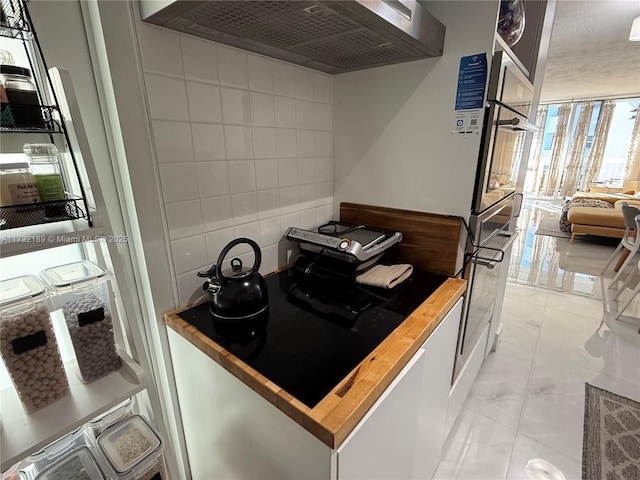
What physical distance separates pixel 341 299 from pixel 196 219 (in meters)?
0.52

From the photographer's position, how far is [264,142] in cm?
109

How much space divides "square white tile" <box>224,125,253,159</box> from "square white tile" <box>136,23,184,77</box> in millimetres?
200


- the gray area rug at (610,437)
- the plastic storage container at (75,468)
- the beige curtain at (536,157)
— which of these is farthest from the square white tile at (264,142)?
the beige curtain at (536,157)

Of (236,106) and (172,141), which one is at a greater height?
(236,106)

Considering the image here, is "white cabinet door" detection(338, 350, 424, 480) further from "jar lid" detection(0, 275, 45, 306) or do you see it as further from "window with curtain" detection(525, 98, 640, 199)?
"window with curtain" detection(525, 98, 640, 199)

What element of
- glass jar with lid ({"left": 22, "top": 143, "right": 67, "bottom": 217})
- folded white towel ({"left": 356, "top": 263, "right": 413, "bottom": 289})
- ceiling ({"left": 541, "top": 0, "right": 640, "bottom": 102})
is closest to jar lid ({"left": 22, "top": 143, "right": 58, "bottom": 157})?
glass jar with lid ({"left": 22, "top": 143, "right": 67, "bottom": 217})

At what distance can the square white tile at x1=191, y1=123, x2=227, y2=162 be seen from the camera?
91 cm

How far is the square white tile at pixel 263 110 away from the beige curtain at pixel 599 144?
904 centimetres

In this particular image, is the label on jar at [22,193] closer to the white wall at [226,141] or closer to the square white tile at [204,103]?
the white wall at [226,141]

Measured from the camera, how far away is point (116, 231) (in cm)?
85

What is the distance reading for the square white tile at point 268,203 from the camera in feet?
3.70

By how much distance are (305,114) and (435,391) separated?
112cm

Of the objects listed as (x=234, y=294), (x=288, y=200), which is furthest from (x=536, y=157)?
(x=234, y=294)

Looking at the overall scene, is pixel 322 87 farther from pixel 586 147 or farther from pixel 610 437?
pixel 586 147
